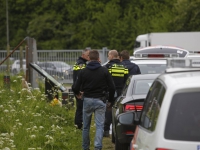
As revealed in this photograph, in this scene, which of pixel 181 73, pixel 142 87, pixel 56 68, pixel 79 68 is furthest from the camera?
pixel 56 68

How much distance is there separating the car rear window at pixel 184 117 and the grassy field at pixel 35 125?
4.36 metres

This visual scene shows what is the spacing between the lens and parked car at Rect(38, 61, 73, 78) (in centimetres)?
2739

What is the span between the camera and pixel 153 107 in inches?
261

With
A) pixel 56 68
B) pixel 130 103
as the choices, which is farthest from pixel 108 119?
pixel 56 68

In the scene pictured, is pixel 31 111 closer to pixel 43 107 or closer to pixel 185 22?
pixel 43 107

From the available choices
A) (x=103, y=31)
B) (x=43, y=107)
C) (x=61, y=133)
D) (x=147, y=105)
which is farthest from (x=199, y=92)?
(x=103, y=31)

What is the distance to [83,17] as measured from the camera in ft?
236

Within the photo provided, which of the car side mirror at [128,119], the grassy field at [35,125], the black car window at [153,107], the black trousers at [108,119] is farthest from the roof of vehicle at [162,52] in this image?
the black car window at [153,107]

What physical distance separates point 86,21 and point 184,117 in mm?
65256

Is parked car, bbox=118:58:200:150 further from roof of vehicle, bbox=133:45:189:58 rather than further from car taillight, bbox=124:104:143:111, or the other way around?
roof of vehicle, bbox=133:45:189:58

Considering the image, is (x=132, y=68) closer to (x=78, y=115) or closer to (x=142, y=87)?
(x=78, y=115)

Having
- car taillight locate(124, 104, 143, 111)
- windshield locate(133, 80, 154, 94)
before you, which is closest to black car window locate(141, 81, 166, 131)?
car taillight locate(124, 104, 143, 111)

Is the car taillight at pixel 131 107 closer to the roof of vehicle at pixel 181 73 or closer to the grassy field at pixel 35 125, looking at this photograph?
the grassy field at pixel 35 125

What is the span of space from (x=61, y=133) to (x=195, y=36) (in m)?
23.2
